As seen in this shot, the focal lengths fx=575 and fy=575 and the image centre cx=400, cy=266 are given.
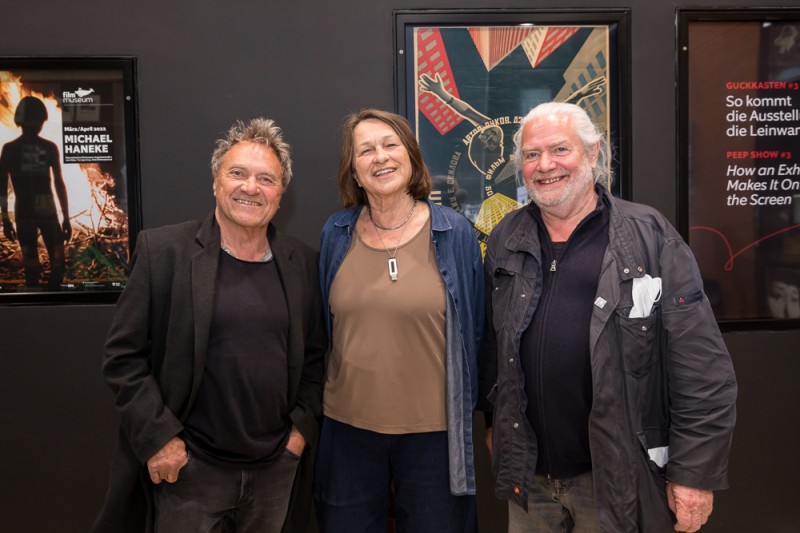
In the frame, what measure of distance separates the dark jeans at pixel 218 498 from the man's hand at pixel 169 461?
0.03 m

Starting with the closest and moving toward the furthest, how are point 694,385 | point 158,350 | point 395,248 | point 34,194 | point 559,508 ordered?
1. point 694,385
2. point 559,508
3. point 158,350
4. point 395,248
5. point 34,194

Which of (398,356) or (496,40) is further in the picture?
(496,40)

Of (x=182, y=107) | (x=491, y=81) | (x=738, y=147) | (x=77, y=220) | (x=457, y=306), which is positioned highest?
(x=491, y=81)

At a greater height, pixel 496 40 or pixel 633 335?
pixel 496 40

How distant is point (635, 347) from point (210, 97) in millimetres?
1953

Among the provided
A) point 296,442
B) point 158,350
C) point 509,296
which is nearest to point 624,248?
point 509,296

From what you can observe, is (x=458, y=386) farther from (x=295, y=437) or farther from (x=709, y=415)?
(x=709, y=415)

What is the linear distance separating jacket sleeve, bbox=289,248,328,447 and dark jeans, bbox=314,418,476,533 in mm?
65

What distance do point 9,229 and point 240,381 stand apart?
4.86 feet

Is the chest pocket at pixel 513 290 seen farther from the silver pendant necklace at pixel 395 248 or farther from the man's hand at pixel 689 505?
the man's hand at pixel 689 505

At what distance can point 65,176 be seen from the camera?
246 centimetres

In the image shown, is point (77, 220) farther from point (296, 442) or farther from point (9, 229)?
point (296, 442)

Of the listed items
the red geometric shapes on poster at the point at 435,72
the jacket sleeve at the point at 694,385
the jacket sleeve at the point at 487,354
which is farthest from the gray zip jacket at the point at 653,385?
the red geometric shapes on poster at the point at 435,72

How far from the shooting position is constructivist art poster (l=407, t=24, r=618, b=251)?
2.49 m
